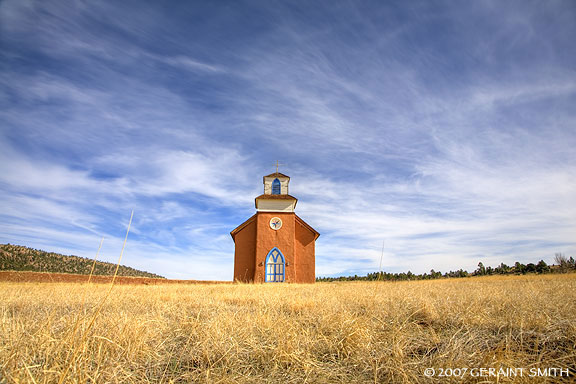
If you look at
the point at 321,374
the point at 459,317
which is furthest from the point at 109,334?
the point at 459,317

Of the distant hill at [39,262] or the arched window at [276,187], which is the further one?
the distant hill at [39,262]

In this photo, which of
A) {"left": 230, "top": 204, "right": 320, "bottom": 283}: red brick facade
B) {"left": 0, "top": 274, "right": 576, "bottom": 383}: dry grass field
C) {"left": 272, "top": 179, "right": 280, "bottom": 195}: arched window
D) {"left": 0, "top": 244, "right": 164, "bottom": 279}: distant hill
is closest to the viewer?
{"left": 0, "top": 274, "right": 576, "bottom": 383}: dry grass field

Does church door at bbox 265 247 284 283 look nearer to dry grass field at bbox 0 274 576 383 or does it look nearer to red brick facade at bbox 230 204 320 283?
red brick facade at bbox 230 204 320 283

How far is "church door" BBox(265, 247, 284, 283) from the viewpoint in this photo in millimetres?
19781

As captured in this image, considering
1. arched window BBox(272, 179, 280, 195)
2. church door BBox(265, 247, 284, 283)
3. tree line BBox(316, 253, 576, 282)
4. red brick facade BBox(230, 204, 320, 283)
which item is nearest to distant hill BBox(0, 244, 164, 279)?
red brick facade BBox(230, 204, 320, 283)

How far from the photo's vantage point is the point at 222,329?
10.3 feet

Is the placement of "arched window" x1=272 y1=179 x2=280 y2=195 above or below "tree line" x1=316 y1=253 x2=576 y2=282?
above

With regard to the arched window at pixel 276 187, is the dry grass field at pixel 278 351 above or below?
below

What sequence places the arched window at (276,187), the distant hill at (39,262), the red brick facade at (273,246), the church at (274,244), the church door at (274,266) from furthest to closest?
the distant hill at (39,262) → the arched window at (276,187) → the red brick facade at (273,246) → the church at (274,244) → the church door at (274,266)

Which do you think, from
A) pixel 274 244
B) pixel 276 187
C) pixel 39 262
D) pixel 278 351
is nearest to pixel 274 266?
pixel 274 244

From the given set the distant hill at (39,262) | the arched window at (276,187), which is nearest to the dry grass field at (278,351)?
the arched window at (276,187)

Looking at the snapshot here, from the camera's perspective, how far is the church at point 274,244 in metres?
20.0

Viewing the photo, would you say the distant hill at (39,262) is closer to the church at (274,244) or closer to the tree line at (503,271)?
the church at (274,244)

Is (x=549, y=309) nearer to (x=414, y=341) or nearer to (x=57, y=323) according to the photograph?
(x=414, y=341)
